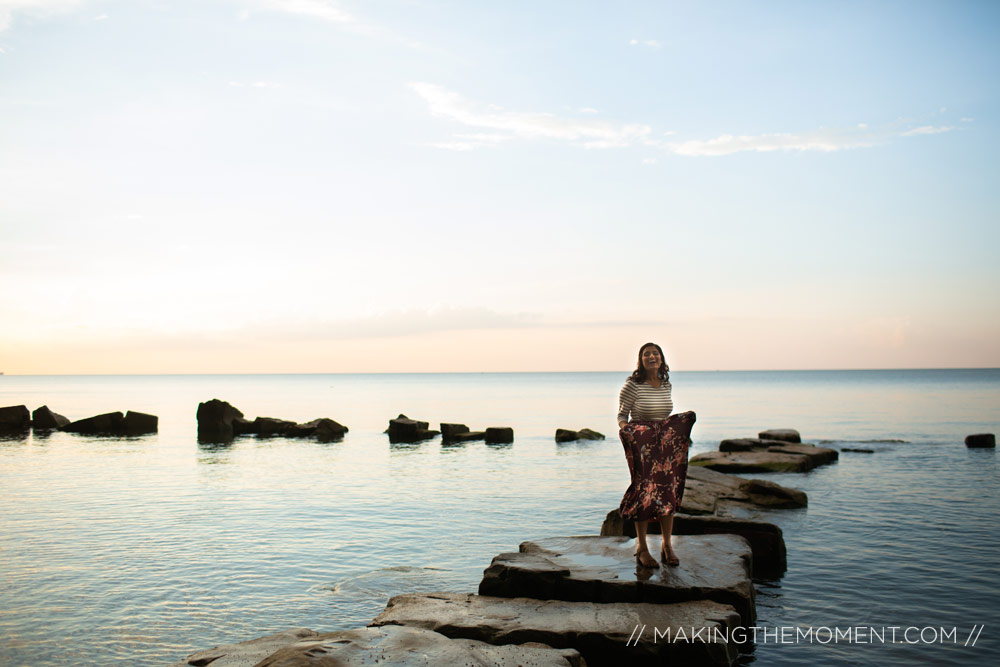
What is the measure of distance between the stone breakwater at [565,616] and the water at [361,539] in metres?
1.09

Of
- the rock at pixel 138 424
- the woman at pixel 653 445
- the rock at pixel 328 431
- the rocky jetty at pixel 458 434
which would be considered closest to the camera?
the woman at pixel 653 445

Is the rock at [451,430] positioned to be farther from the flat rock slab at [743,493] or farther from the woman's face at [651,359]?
the woman's face at [651,359]

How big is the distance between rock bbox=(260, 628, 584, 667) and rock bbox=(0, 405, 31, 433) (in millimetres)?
49570

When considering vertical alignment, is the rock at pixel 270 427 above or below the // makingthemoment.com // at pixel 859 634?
above

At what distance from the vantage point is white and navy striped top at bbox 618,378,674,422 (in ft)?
31.6

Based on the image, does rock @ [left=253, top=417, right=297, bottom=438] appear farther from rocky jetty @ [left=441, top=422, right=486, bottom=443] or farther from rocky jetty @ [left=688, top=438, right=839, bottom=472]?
rocky jetty @ [left=688, top=438, right=839, bottom=472]

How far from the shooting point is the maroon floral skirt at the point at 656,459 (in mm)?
9469

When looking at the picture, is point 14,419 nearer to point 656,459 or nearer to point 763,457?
point 763,457

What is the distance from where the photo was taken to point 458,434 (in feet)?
132

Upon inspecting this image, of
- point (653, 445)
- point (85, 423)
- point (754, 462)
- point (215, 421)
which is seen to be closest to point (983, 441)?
point (754, 462)

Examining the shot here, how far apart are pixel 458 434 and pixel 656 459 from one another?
31.4m

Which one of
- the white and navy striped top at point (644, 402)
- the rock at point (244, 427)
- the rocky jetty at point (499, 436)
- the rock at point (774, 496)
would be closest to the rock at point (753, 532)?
the white and navy striped top at point (644, 402)

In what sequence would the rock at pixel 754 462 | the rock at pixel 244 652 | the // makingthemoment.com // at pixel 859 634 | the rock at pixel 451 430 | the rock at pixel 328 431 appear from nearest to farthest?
the rock at pixel 244 652
the // makingthemoment.com // at pixel 859 634
the rock at pixel 754 462
the rock at pixel 451 430
the rock at pixel 328 431

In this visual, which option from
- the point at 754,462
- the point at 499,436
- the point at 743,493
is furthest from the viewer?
the point at 499,436
